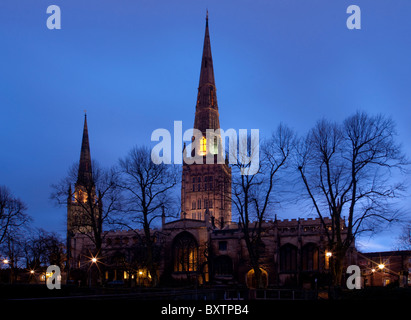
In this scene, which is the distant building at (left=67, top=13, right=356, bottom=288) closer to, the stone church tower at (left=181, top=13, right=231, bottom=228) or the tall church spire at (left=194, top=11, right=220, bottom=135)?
the stone church tower at (left=181, top=13, right=231, bottom=228)

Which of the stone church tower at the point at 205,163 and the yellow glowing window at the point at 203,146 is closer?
the stone church tower at the point at 205,163

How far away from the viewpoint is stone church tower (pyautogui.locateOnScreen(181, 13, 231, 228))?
9944cm

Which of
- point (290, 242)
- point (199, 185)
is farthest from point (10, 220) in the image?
point (199, 185)

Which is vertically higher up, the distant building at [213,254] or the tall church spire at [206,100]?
the tall church spire at [206,100]

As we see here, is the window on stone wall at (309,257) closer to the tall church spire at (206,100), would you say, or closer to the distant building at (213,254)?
the distant building at (213,254)

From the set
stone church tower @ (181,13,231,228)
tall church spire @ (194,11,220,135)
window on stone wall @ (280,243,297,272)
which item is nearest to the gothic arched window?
window on stone wall @ (280,243,297,272)

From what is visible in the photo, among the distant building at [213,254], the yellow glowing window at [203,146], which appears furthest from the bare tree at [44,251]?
the yellow glowing window at [203,146]

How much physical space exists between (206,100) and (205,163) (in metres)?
17.8

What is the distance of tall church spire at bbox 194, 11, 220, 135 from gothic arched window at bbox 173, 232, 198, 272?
156ft

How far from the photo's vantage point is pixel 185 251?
63.7m

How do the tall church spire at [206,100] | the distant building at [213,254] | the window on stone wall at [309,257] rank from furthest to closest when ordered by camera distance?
the tall church spire at [206,100] → the window on stone wall at [309,257] → the distant building at [213,254]

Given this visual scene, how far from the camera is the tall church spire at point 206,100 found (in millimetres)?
109062

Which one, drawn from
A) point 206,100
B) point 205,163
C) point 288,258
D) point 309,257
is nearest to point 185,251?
point 288,258
